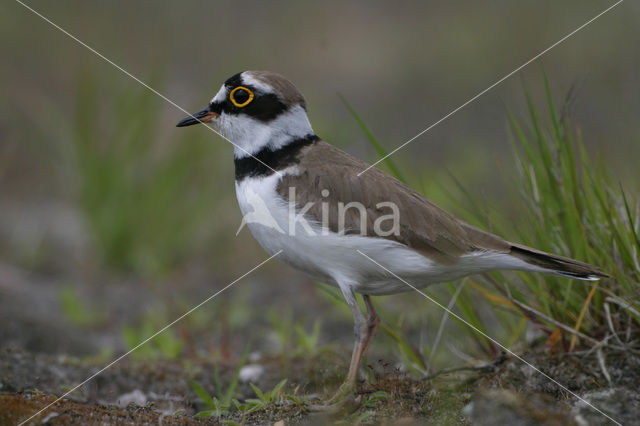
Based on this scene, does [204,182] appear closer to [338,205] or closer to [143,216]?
[143,216]

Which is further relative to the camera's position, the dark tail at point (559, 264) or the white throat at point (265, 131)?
the white throat at point (265, 131)

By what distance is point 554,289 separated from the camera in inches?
145

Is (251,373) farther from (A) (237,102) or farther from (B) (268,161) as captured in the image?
(A) (237,102)

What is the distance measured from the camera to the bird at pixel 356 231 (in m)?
3.32

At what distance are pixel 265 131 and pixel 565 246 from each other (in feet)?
5.65

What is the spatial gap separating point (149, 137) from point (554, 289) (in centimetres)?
428

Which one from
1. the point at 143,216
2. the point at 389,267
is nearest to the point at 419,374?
the point at 389,267

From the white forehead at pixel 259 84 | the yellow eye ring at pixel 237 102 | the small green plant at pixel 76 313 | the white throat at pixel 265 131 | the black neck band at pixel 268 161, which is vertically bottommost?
the small green plant at pixel 76 313

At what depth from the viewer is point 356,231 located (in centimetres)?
335

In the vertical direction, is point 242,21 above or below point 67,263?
above

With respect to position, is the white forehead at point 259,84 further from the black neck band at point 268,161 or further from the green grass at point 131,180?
the green grass at point 131,180

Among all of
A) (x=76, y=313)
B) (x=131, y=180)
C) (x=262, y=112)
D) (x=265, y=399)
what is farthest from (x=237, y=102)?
(x=131, y=180)

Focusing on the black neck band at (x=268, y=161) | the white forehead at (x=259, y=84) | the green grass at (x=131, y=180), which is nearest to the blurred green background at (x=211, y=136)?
the green grass at (x=131, y=180)

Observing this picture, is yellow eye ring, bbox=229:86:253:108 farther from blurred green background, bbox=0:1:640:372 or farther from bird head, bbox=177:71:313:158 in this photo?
blurred green background, bbox=0:1:640:372
